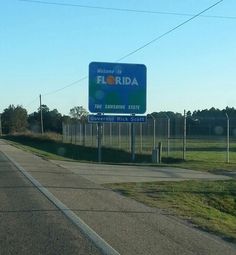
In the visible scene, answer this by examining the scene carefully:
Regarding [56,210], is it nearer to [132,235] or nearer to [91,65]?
[132,235]

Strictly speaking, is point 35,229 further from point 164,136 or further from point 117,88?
point 164,136

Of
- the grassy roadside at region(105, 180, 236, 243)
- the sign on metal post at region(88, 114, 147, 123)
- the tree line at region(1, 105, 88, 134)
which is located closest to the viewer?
the grassy roadside at region(105, 180, 236, 243)

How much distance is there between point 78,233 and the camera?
31.6ft

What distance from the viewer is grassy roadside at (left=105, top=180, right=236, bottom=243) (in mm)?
11120

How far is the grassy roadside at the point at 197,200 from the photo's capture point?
11120mm

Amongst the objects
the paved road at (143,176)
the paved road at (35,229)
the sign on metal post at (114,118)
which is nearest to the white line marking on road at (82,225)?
the paved road at (35,229)

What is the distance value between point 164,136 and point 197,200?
129 ft

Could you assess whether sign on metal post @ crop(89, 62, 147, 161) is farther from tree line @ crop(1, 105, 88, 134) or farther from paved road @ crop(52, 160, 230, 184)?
tree line @ crop(1, 105, 88, 134)

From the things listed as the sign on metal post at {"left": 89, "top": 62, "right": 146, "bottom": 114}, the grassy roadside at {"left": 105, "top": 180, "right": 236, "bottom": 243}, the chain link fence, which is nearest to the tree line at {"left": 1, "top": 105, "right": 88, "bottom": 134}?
the chain link fence

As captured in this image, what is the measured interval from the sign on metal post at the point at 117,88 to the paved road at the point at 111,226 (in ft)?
55.2

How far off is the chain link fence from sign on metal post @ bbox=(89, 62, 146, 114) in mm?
5564

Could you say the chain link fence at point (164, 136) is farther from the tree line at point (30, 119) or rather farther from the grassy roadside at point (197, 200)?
the tree line at point (30, 119)

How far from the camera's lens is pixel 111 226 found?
10438 millimetres

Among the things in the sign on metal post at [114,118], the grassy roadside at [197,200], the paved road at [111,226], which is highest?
the sign on metal post at [114,118]
